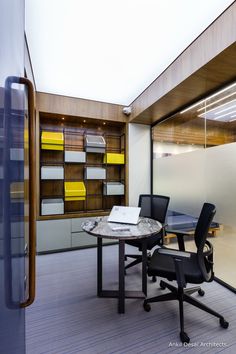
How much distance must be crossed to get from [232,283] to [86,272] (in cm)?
179

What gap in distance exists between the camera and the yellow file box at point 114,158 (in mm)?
3668

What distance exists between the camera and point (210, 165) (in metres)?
2.40

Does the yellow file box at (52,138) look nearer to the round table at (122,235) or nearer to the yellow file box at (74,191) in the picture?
the yellow file box at (74,191)

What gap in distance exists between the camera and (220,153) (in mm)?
2266

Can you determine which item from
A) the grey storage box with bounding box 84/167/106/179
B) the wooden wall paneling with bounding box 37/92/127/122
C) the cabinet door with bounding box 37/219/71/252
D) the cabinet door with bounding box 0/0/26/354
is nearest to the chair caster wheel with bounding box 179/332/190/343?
the cabinet door with bounding box 0/0/26/354

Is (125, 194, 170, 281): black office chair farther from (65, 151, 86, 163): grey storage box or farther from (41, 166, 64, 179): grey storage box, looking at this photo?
(41, 166, 64, 179): grey storage box

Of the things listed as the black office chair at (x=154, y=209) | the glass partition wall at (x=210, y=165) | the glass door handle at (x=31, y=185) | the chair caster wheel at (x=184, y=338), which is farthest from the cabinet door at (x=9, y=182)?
the glass partition wall at (x=210, y=165)

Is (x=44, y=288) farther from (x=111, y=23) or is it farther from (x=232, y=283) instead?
(x=111, y=23)

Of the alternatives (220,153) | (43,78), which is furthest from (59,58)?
(220,153)

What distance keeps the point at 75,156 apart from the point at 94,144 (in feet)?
1.34

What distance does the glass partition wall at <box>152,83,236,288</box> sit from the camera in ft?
7.11

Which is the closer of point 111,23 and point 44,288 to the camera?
point 111,23

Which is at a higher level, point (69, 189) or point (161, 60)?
point (161, 60)

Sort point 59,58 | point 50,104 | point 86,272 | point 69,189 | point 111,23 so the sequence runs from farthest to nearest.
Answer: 1. point 69,189
2. point 50,104
3. point 86,272
4. point 59,58
5. point 111,23
